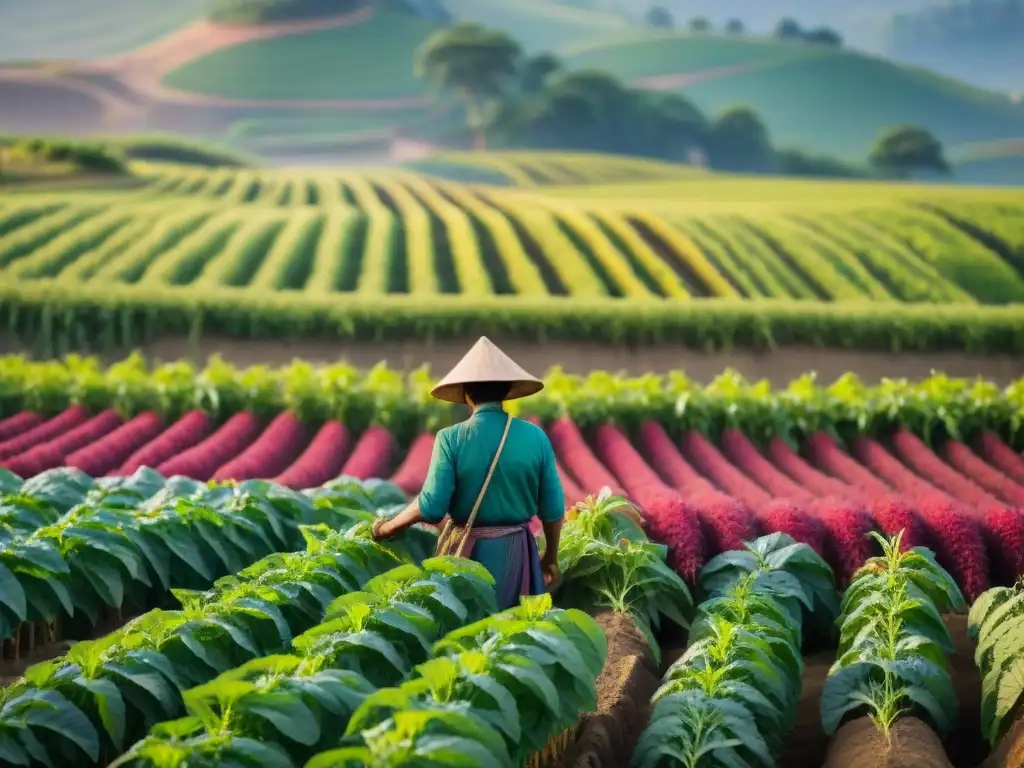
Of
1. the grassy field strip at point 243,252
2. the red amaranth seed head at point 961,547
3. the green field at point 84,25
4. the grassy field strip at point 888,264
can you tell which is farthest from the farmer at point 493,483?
the green field at point 84,25

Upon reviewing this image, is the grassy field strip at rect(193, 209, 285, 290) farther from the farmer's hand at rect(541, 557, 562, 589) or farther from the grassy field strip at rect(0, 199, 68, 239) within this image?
the farmer's hand at rect(541, 557, 562, 589)

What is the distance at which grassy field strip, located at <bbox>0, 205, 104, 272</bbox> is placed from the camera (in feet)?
64.5

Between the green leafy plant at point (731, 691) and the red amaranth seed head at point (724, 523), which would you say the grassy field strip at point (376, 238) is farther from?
the green leafy plant at point (731, 691)

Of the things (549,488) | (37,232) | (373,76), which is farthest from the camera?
(373,76)

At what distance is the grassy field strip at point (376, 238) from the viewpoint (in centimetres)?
2009

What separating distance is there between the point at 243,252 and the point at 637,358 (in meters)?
6.53

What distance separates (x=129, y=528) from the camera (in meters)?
6.67

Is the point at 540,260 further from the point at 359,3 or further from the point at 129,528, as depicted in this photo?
the point at 129,528

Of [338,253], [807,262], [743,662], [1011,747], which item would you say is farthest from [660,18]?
[1011,747]

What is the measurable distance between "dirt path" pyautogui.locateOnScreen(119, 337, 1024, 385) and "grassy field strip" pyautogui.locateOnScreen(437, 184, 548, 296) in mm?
1847

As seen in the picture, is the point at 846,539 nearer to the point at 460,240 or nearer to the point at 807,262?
the point at 807,262

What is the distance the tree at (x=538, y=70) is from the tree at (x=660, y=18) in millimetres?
2159

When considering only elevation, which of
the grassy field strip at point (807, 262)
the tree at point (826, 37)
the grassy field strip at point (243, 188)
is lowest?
the grassy field strip at point (807, 262)

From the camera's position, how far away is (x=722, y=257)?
2120cm
